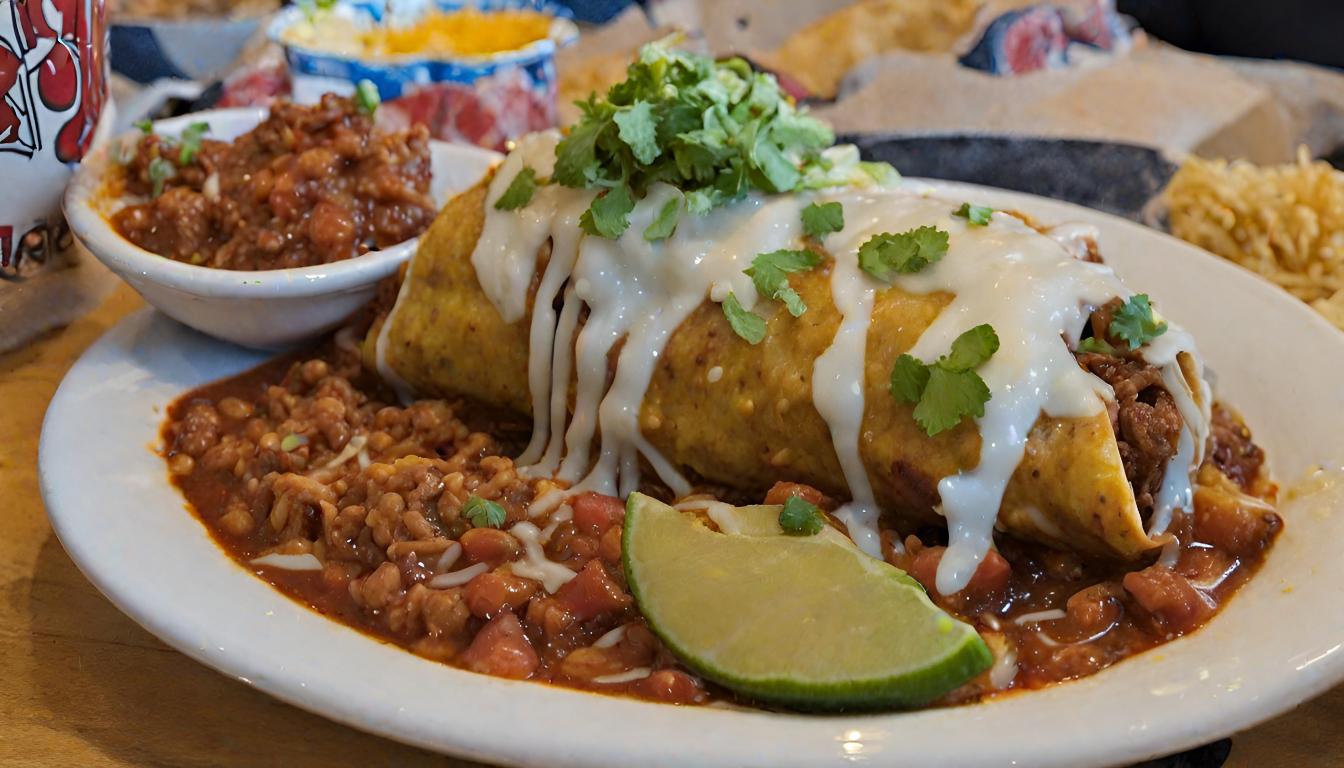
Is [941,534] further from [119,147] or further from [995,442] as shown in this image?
[119,147]

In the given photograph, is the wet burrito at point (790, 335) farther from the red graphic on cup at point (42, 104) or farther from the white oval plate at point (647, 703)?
the red graphic on cup at point (42, 104)

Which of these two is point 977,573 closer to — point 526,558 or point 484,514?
point 526,558

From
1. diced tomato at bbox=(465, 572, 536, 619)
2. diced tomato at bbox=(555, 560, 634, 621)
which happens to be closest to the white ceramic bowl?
diced tomato at bbox=(465, 572, 536, 619)

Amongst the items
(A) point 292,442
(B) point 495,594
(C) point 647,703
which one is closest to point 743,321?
(B) point 495,594

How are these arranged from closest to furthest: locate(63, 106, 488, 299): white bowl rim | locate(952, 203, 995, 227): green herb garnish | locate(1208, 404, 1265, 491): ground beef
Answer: locate(952, 203, 995, 227): green herb garnish → locate(1208, 404, 1265, 491): ground beef → locate(63, 106, 488, 299): white bowl rim

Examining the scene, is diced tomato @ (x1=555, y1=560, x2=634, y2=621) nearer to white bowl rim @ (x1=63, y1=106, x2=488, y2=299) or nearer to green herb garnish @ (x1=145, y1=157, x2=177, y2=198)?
white bowl rim @ (x1=63, y1=106, x2=488, y2=299)
